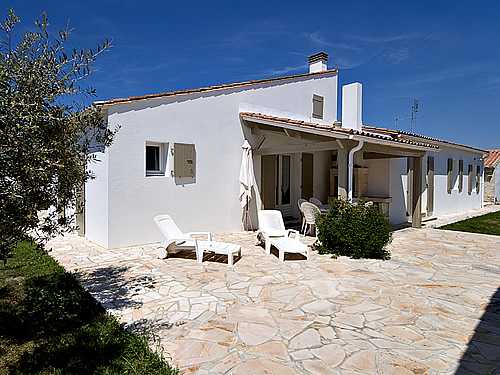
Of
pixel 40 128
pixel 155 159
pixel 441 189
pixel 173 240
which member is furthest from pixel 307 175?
pixel 40 128

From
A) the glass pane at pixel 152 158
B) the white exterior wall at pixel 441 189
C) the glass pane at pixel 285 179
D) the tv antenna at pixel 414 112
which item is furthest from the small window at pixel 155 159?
the tv antenna at pixel 414 112

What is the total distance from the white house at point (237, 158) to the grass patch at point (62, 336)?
3.64 meters

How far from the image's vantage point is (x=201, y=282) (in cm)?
696

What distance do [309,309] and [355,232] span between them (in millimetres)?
4059

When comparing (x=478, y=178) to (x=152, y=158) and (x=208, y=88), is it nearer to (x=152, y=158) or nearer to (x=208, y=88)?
(x=208, y=88)

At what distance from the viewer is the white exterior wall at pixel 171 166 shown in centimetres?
980

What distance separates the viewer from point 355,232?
911cm

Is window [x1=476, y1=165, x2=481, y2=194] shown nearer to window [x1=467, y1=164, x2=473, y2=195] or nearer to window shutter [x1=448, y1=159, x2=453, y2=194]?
window [x1=467, y1=164, x2=473, y2=195]

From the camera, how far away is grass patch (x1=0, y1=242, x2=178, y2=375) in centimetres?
375

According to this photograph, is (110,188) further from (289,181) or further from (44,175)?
(289,181)

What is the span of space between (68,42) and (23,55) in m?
0.51

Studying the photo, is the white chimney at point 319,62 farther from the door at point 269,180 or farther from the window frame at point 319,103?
the door at point 269,180

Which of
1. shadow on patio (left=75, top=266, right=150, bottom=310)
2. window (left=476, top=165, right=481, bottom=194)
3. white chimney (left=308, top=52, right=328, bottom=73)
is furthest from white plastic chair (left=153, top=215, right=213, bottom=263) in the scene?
window (left=476, top=165, right=481, bottom=194)

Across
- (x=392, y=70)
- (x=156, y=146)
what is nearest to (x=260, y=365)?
(x=156, y=146)
